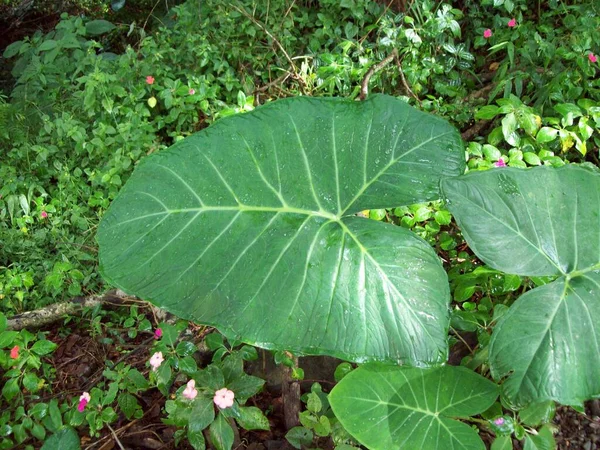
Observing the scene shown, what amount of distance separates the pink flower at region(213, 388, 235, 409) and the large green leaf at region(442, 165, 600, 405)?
2.23 ft

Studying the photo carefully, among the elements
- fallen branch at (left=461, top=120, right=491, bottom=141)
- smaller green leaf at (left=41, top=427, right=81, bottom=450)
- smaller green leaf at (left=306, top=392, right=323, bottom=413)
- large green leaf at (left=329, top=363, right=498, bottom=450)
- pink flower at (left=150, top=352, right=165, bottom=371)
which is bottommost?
smaller green leaf at (left=41, top=427, right=81, bottom=450)

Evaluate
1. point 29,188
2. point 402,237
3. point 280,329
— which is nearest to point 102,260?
point 280,329

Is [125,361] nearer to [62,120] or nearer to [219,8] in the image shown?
[62,120]

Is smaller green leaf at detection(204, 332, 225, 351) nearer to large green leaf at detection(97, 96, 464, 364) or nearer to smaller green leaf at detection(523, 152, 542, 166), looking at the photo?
large green leaf at detection(97, 96, 464, 364)

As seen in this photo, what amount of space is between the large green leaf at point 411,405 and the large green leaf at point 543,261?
0.23 m

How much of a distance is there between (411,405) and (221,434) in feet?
1.71

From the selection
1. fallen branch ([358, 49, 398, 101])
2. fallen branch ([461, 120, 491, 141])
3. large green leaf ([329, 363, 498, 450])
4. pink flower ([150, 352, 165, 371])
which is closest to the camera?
large green leaf ([329, 363, 498, 450])

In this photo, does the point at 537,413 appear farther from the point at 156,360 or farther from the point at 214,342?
the point at 156,360

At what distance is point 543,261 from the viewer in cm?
104

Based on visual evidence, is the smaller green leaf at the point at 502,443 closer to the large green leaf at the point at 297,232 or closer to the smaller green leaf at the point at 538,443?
the smaller green leaf at the point at 538,443

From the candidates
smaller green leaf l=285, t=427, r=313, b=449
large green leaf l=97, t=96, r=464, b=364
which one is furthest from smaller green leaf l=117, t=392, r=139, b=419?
large green leaf l=97, t=96, r=464, b=364

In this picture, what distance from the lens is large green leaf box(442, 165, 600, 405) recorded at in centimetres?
96

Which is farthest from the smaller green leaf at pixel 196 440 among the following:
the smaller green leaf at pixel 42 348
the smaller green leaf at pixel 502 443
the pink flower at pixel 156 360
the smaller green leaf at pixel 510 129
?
the smaller green leaf at pixel 510 129

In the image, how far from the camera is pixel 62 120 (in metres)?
2.66
